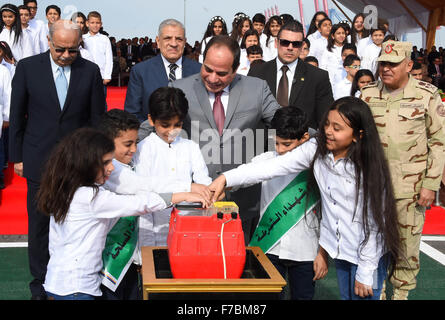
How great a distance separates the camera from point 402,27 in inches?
930

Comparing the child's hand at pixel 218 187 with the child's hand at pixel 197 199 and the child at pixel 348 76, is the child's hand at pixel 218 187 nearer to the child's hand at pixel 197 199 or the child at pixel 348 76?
the child's hand at pixel 197 199

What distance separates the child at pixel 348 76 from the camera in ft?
24.6

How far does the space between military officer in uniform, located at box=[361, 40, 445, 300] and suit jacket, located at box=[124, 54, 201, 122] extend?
4.88 feet

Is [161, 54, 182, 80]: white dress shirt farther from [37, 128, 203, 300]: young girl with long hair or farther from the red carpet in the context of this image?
the red carpet

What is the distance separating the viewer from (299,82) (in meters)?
4.41

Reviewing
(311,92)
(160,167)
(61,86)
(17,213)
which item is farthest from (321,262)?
(17,213)

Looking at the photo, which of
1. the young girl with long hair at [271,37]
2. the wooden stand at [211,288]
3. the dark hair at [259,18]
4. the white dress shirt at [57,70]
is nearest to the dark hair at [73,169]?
the wooden stand at [211,288]

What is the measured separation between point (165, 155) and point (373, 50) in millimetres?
5996

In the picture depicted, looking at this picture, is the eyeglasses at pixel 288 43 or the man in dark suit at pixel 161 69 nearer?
the man in dark suit at pixel 161 69

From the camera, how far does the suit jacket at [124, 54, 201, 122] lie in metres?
3.99

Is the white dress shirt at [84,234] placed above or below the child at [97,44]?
below

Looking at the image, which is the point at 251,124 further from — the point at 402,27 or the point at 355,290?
the point at 402,27

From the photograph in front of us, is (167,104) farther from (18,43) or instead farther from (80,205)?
(18,43)

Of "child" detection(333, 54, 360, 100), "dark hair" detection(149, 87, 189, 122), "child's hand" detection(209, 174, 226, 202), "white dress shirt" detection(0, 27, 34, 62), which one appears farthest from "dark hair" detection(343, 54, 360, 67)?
"child's hand" detection(209, 174, 226, 202)
